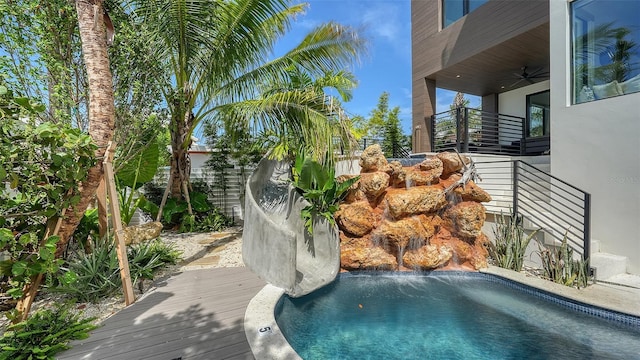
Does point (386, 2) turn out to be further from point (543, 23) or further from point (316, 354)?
point (316, 354)

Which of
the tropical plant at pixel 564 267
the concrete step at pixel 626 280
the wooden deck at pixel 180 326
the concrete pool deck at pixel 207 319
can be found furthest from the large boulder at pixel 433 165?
the wooden deck at pixel 180 326

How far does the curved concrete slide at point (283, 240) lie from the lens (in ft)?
12.6

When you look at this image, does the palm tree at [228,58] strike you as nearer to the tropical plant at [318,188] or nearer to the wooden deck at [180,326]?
the tropical plant at [318,188]

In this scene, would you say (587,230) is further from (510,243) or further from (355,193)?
(355,193)

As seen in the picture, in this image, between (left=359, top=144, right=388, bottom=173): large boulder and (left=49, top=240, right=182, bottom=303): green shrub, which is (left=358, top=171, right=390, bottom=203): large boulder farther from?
(left=49, top=240, right=182, bottom=303): green shrub

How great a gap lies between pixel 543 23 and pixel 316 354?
871 cm

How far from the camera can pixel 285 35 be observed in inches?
263

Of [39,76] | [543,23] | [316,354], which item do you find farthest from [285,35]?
[316,354]

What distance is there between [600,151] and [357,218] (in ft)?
14.1

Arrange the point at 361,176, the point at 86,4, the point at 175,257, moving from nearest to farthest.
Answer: the point at 86,4 < the point at 175,257 < the point at 361,176

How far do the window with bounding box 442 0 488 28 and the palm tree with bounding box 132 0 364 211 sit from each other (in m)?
5.19

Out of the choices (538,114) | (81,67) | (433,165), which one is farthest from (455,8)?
(81,67)

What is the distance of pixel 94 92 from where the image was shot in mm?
3273

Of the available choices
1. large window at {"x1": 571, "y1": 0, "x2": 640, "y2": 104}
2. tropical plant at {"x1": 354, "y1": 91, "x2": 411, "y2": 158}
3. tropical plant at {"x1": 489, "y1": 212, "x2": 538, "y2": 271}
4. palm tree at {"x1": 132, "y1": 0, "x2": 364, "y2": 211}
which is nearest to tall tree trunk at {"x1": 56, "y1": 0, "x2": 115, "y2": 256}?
palm tree at {"x1": 132, "y1": 0, "x2": 364, "y2": 211}
